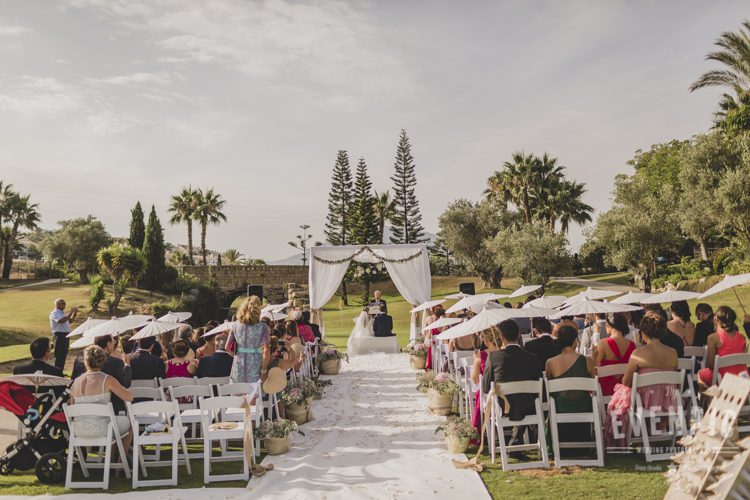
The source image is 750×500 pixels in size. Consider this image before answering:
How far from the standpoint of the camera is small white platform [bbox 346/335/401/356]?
48.2 feet

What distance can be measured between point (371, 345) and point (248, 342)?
8470 mm

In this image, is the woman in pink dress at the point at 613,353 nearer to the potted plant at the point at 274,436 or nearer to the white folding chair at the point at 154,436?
the potted plant at the point at 274,436

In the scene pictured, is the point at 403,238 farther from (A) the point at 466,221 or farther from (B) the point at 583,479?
(B) the point at 583,479

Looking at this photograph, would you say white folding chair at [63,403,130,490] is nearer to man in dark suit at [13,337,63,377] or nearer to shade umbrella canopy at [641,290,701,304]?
man in dark suit at [13,337,63,377]

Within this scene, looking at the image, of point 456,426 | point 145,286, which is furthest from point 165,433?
point 145,286

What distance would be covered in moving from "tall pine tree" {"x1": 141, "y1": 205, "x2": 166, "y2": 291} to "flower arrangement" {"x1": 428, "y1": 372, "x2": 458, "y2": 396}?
105 feet

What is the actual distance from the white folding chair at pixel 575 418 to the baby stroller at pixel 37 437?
457 centimetres

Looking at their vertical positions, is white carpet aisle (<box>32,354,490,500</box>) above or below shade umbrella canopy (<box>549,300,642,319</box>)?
below

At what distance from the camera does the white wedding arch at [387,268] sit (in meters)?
15.6

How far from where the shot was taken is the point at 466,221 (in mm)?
44656

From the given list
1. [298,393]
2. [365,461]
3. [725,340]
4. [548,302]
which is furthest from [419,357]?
[725,340]

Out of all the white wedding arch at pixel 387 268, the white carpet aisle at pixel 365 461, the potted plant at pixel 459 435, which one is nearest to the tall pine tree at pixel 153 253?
the white wedding arch at pixel 387 268

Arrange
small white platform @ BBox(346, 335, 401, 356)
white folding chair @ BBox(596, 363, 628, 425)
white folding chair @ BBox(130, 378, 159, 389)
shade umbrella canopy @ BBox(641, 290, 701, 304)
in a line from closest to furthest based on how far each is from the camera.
→ white folding chair @ BBox(596, 363, 628, 425) < white folding chair @ BBox(130, 378, 159, 389) < shade umbrella canopy @ BBox(641, 290, 701, 304) < small white platform @ BBox(346, 335, 401, 356)

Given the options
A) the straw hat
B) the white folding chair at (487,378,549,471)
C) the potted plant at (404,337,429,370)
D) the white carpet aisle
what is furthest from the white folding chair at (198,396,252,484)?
the potted plant at (404,337,429,370)
